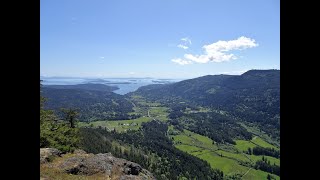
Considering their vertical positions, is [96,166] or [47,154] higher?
[47,154]

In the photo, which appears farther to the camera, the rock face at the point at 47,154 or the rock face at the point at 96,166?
the rock face at the point at 47,154

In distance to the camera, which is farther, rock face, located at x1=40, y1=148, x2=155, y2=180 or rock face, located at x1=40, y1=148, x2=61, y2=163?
rock face, located at x1=40, y1=148, x2=61, y2=163

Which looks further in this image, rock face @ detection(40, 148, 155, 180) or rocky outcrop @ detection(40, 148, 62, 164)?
rocky outcrop @ detection(40, 148, 62, 164)

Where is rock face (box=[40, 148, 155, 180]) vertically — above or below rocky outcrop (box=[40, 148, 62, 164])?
below

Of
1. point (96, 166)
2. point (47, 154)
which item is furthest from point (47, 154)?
point (96, 166)

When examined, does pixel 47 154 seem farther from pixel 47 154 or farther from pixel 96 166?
pixel 96 166

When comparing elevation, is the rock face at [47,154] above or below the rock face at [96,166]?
above

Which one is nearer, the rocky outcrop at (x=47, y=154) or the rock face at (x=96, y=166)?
the rock face at (x=96, y=166)

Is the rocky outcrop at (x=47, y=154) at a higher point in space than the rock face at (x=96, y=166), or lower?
higher

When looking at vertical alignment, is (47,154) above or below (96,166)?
above

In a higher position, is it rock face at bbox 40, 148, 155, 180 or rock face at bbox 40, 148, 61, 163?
rock face at bbox 40, 148, 61, 163
